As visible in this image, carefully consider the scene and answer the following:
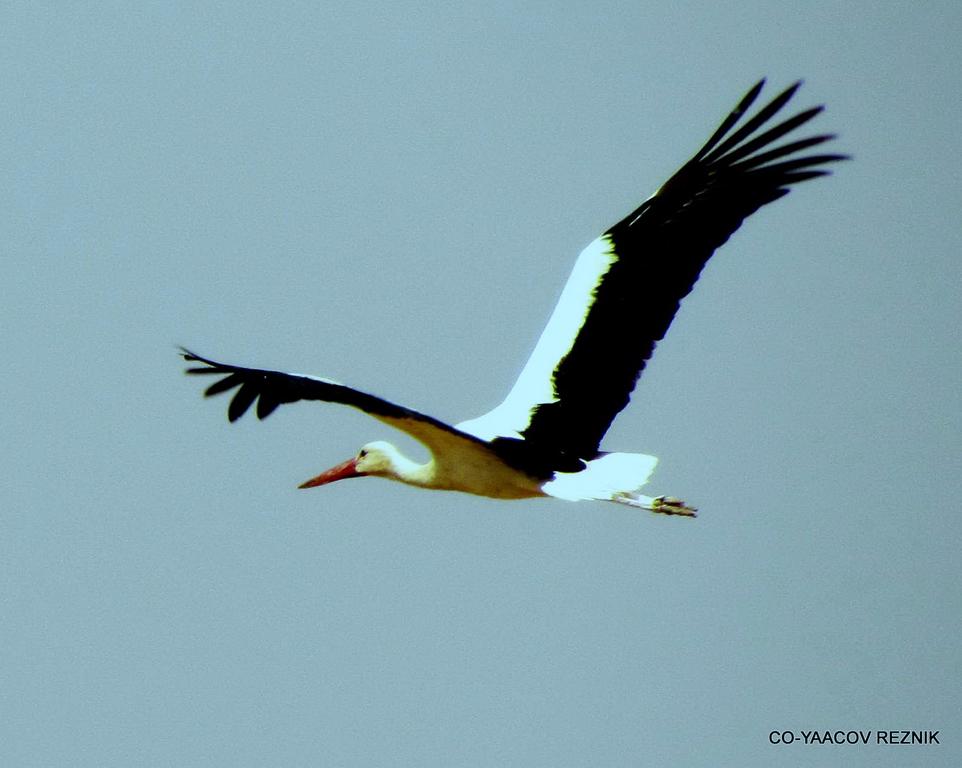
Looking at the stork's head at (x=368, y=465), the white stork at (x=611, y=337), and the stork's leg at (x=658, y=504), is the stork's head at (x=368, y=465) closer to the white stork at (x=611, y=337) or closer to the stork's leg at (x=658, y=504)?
the white stork at (x=611, y=337)

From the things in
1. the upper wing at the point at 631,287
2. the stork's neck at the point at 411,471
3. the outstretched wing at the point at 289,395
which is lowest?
the outstretched wing at the point at 289,395

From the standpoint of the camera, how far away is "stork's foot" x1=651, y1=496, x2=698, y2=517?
10.6 meters

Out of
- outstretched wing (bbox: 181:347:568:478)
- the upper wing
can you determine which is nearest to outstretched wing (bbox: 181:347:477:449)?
outstretched wing (bbox: 181:347:568:478)

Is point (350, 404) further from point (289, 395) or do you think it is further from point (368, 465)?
point (368, 465)

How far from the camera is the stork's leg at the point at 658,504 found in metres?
10.4

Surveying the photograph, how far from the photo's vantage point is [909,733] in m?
11.9

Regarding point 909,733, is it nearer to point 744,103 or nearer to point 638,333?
point 638,333

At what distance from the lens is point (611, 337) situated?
11156 millimetres

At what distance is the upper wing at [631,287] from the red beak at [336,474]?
38.4 inches

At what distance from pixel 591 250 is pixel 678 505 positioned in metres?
1.52

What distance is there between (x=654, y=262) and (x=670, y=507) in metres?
1.34

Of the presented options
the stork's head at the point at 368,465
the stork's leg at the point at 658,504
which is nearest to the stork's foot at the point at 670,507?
the stork's leg at the point at 658,504

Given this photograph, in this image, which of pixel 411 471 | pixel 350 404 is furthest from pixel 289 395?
Result: pixel 411 471

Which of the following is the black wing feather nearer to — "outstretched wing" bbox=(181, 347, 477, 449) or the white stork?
the white stork
